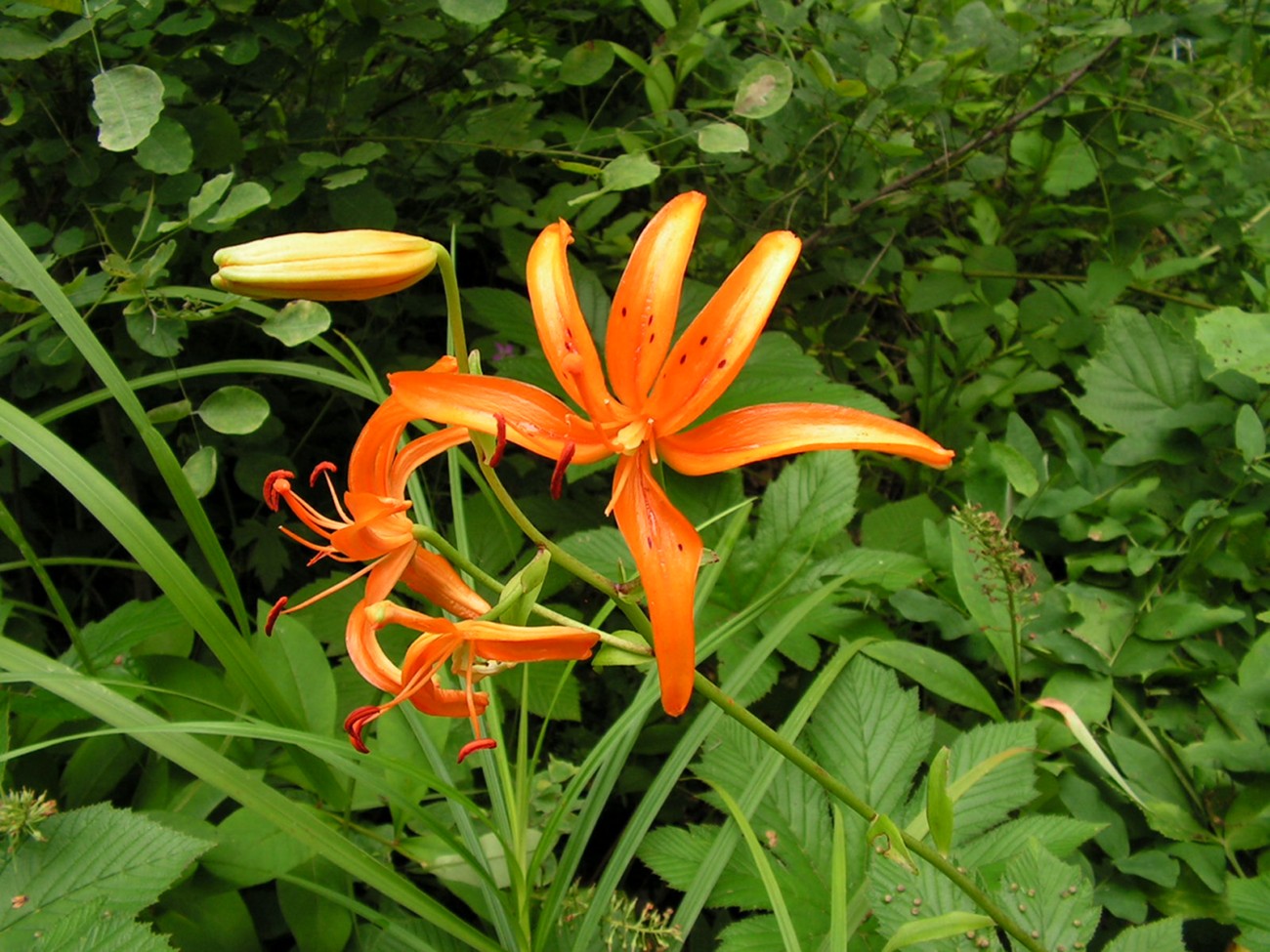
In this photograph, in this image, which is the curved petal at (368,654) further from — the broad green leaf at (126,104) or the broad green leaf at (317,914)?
the broad green leaf at (126,104)

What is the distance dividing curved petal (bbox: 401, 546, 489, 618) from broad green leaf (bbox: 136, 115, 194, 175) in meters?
0.71

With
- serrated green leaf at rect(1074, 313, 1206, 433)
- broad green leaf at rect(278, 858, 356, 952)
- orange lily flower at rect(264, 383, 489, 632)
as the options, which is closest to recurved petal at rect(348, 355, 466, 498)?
orange lily flower at rect(264, 383, 489, 632)

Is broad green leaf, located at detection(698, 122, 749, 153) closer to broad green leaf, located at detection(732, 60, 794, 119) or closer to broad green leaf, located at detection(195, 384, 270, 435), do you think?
broad green leaf, located at detection(732, 60, 794, 119)

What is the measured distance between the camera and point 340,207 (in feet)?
4.99

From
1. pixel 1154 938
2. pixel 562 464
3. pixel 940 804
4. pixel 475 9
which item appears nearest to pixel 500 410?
pixel 562 464

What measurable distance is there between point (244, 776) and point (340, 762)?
0.10 m

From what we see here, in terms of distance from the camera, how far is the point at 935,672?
1351mm

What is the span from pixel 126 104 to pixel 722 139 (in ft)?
2.46

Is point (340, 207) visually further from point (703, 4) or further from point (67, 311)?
point (703, 4)

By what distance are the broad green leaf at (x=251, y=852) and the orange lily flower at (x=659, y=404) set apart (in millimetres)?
680

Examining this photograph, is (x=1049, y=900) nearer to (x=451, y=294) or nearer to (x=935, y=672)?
(x=935, y=672)

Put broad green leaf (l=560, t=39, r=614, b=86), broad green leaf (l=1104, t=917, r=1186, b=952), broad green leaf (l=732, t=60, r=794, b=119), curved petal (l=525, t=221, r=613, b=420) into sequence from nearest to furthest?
curved petal (l=525, t=221, r=613, b=420) < broad green leaf (l=1104, t=917, r=1186, b=952) < broad green leaf (l=732, t=60, r=794, b=119) < broad green leaf (l=560, t=39, r=614, b=86)

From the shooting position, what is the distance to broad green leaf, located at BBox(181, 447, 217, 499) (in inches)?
47.4

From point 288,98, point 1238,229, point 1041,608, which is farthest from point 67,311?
point 1238,229
